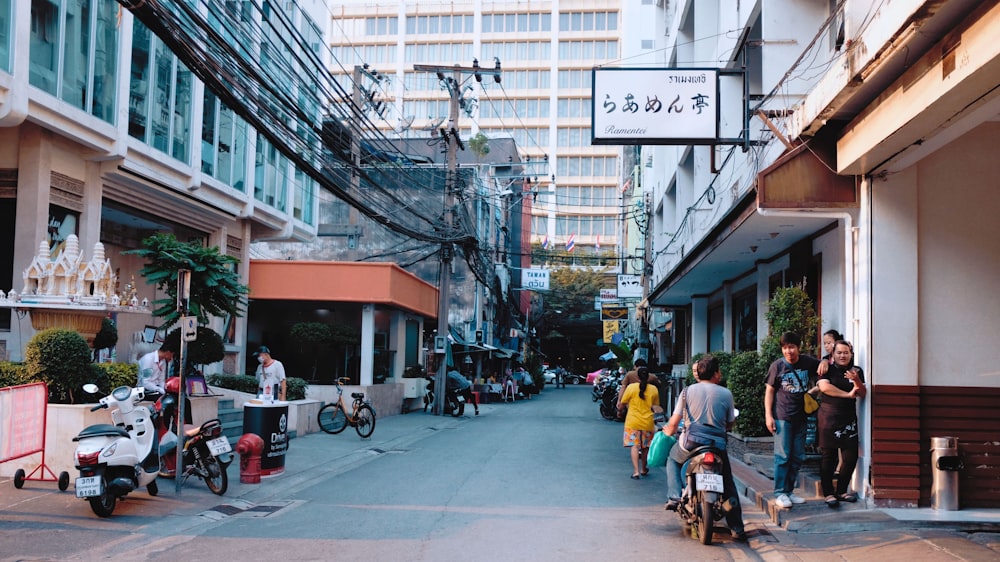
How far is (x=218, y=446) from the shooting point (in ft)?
35.4

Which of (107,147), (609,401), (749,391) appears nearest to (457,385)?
(609,401)

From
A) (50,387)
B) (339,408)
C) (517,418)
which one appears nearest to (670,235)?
(517,418)

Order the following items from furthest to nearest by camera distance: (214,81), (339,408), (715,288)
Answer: (715,288) < (339,408) < (214,81)

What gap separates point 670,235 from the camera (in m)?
26.7

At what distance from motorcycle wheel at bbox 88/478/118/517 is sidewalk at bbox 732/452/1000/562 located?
6.35m

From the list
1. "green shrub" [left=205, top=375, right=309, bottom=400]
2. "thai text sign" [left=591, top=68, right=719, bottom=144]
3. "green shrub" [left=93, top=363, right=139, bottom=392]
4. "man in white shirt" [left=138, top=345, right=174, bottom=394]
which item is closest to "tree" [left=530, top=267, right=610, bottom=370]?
"green shrub" [left=205, top=375, right=309, bottom=400]

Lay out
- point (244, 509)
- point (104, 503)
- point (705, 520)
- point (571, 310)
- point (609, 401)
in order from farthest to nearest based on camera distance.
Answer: point (571, 310)
point (609, 401)
point (244, 509)
point (104, 503)
point (705, 520)

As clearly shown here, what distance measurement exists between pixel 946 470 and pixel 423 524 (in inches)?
206

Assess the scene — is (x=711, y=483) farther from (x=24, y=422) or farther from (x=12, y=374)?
(x=12, y=374)

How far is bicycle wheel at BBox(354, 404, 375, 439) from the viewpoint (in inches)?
744

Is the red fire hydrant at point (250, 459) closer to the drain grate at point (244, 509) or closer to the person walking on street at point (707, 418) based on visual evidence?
the drain grate at point (244, 509)

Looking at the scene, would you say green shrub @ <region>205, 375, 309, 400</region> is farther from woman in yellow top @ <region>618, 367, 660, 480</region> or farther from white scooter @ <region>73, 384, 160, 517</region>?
white scooter @ <region>73, 384, 160, 517</region>

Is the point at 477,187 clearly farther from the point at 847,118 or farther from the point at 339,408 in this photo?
the point at 847,118

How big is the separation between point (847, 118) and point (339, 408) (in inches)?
508
